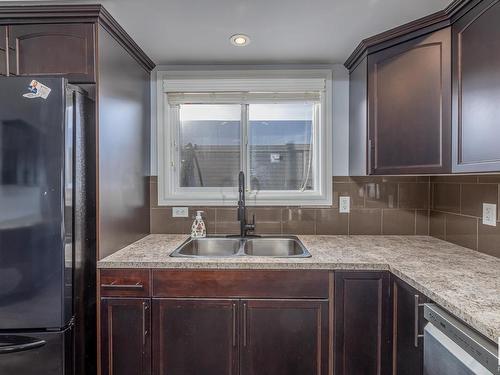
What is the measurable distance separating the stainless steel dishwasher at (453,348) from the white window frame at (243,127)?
116 centimetres

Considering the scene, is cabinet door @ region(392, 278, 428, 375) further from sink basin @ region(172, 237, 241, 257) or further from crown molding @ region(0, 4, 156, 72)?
crown molding @ region(0, 4, 156, 72)

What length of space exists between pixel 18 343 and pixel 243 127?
5.74 ft

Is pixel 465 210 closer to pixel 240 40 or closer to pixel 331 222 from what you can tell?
pixel 331 222

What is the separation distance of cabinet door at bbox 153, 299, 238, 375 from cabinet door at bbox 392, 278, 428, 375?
76 cm

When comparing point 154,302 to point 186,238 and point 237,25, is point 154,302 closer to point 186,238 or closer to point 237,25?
point 186,238

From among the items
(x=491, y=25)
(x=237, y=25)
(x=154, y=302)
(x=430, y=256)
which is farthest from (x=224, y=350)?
(x=491, y=25)

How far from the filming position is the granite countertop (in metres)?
1.01

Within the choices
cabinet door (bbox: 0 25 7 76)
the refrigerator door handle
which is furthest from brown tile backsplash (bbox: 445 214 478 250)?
cabinet door (bbox: 0 25 7 76)

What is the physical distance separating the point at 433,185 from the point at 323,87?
105 centimetres

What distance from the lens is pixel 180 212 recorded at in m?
2.19

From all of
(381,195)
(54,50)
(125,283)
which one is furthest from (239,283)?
(54,50)

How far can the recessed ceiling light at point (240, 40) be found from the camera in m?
1.75

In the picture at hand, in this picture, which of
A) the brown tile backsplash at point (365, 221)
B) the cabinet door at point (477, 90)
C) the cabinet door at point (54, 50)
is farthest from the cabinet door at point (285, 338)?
the cabinet door at point (54, 50)

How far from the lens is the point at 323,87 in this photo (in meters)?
2.15
